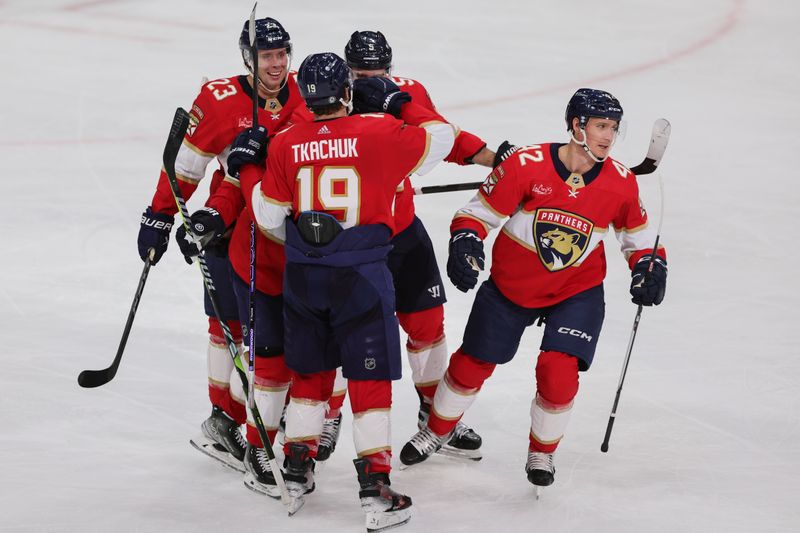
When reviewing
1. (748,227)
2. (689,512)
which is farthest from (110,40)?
(689,512)

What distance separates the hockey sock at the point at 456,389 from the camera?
3838mm

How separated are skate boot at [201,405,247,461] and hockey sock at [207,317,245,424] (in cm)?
4

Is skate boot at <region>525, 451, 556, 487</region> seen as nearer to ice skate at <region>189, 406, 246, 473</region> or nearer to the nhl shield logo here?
the nhl shield logo

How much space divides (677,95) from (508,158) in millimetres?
4613

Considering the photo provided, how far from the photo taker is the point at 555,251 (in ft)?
12.0

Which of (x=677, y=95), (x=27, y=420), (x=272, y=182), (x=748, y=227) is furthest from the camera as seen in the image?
(x=677, y=95)

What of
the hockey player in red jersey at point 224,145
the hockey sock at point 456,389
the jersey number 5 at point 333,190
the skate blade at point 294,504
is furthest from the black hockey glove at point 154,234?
the hockey sock at point 456,389

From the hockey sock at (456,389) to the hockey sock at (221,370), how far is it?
689mm

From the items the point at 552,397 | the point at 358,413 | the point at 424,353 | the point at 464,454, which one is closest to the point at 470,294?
the point at 424,353

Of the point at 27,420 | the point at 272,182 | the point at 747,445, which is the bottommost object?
the point at 27,420

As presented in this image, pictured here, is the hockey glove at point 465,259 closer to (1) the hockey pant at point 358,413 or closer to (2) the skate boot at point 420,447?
(1) the hockey pant at point 358,413

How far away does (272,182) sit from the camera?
11.2ft

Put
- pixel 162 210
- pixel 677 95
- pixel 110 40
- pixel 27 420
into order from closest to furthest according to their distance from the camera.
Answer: pixel 162 210
pixel 27 420
pixel 677 95
pixel 110 40

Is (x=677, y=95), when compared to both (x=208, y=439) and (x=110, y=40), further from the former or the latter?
(x=208, y=439)
